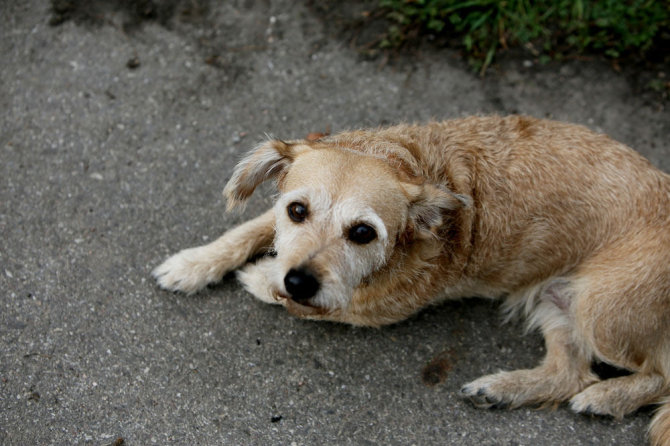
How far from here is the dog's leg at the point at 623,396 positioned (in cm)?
387

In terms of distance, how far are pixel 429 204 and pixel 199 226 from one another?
1.86 meters

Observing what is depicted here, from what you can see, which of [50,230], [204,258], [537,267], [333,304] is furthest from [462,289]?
[50,230]

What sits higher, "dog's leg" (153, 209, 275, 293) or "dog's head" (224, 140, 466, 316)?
"dog's head" (224, 140, 466, 316)

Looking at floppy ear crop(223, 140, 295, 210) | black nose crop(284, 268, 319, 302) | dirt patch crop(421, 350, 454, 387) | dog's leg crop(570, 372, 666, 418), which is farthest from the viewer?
dirt patch crop(421, 350, 454, 387)

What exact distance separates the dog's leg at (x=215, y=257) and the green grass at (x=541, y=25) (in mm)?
2256

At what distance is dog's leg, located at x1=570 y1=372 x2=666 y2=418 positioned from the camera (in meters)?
3.87

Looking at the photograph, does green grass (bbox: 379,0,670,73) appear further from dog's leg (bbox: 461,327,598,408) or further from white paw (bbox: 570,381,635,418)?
white paw (bbox: 570,381,635,418)

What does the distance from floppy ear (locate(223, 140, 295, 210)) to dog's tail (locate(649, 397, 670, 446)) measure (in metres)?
2.68

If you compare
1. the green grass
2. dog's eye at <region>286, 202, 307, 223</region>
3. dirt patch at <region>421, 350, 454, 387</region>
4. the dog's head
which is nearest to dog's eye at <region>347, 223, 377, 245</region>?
the dog's head

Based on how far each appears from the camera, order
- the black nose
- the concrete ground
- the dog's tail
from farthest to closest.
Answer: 1. the concrete ground
2. the dog's tail
3. the black nose

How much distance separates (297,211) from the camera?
10.9 ft

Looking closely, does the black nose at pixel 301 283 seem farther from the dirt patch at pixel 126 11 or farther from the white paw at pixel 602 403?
the dirt patch at pixel 126 11

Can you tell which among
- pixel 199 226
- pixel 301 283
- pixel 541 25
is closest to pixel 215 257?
pixel 199 226

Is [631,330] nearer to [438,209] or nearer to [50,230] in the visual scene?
[438,209]
